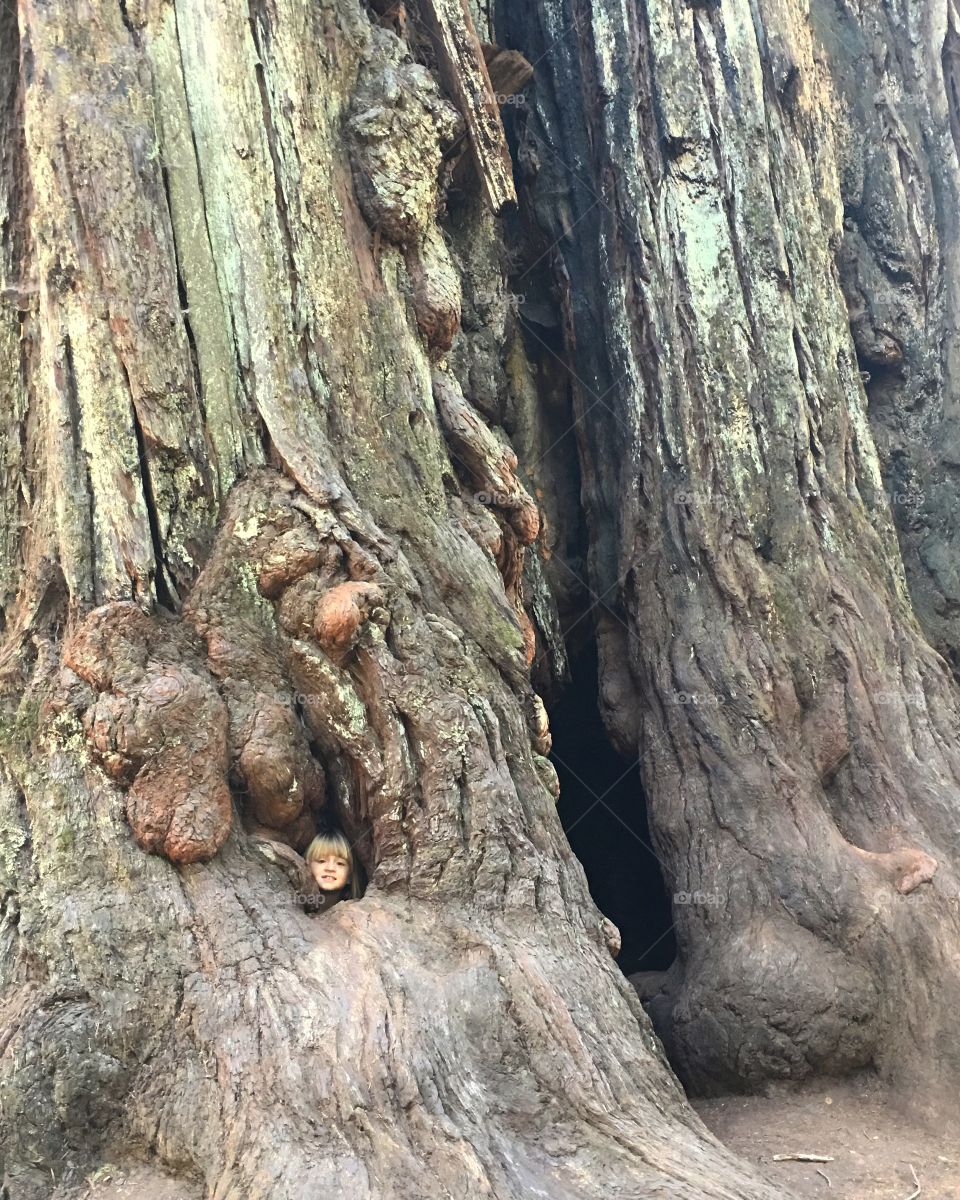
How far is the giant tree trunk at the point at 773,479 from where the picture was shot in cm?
490

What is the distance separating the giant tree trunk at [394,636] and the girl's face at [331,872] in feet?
0.36

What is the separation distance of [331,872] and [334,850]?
0.08m

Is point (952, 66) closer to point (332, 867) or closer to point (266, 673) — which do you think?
point (266, 673)

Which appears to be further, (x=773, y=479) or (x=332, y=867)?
(x=773, y=479)

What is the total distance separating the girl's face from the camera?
416cm

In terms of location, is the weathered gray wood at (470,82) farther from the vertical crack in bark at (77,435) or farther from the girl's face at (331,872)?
the girl's face at (331,872)

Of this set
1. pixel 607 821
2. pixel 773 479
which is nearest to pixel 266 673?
pixel 773 479

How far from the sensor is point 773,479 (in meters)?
6.25

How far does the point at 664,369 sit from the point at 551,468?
3.58ft

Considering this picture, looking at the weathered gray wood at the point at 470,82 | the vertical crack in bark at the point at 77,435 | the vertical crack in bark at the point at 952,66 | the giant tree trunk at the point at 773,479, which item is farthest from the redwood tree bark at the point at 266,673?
the vertical crack in bark at the point at 952,66

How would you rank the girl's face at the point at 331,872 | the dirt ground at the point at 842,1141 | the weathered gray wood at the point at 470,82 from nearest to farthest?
the dirt ground at the point at 842,1141
the girl's face at the point at 331,872
the weathered gray wood at the point at 470,82

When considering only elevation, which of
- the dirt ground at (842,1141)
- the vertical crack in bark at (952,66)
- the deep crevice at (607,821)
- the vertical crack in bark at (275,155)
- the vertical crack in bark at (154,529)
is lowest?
the dirt ground at (842,1141)

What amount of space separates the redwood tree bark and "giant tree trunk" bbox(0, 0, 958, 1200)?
2cm

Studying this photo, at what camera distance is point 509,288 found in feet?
24.5
